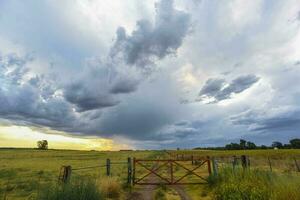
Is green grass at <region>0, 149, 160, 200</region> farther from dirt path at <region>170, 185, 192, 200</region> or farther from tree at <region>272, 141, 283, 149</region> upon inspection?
tree at <region>272, 141, 283, 149</region>

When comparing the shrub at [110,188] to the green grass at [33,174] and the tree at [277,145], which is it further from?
the tree at [277,145]

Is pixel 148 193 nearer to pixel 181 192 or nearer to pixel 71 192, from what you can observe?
pixel 181 192

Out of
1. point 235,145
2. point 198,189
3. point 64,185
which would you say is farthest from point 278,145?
point 64,185

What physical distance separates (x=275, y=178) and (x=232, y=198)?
1953 mm

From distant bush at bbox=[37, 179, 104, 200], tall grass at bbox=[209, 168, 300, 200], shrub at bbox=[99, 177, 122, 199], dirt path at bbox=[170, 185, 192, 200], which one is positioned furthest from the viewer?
dirt path at bbox=[170, 185, 192, 200]

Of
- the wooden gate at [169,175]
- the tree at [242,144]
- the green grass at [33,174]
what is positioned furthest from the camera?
the tree at [242,144]

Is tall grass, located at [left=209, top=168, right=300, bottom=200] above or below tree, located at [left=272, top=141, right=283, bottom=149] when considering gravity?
below

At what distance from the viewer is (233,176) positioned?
48.4 feet

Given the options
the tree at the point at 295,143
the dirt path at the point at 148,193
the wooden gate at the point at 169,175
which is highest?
the tree at the point at 295,143

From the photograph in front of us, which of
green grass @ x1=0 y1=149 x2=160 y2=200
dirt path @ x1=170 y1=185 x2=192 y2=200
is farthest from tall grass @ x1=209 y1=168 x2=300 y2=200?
green grass @ x1=0 y1=149 x2=160 y2=200

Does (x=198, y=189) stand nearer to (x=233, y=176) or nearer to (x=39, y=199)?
(x=233, y=176)

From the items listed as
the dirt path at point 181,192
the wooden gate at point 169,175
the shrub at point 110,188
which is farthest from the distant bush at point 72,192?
the wooden gate at point 169,175

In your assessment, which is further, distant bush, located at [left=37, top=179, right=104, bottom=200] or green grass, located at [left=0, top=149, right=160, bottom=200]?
green grass, located at [left=0, top=149, right=160, bottom=200]

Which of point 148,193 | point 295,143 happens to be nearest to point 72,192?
point 148,193
